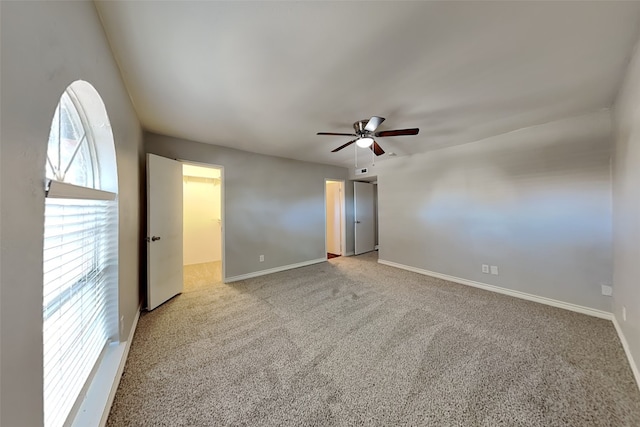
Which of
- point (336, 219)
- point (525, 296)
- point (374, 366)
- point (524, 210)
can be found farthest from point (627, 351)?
point (336, 219)

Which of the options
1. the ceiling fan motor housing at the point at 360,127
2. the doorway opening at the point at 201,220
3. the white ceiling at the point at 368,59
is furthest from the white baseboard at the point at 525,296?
the doorway opening at the point at 201,220

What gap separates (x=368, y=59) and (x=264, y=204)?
2978 millimetres

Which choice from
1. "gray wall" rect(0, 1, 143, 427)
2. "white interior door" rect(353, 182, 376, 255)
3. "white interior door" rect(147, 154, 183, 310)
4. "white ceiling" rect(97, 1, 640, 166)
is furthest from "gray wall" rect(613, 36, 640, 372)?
Result: "white interior door" rect(147, 154, 183, 310)

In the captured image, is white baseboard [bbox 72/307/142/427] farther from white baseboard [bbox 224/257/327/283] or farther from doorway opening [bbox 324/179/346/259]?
doorway opening [bbox 324/179/346/259]

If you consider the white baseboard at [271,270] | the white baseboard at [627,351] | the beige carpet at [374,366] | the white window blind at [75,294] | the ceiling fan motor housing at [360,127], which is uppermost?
the ceiling fan motor housing at [360,127]

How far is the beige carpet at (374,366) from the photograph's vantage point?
131 centimetres

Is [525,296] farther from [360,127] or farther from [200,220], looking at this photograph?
[200,220]

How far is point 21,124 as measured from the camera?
26.2 inches

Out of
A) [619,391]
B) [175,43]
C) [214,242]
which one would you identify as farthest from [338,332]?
[214,242]

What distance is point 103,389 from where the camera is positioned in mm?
1330

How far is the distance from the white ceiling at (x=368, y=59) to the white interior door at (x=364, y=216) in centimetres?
302

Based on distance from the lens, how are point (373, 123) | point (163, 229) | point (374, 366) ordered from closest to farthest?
point (374, 366) < point (373, 123) < point (163, 229)

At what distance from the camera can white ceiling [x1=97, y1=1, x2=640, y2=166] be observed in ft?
3.98

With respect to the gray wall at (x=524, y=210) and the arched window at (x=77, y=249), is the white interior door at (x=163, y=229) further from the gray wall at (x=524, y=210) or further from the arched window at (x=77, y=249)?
the gray wall at (x=524, y=210)
